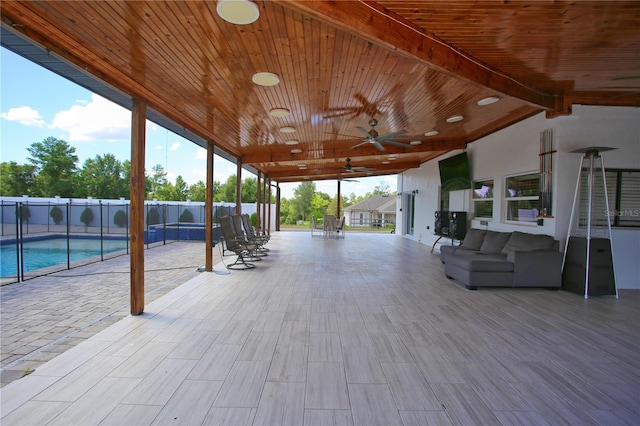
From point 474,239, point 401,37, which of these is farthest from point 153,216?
point 401,37

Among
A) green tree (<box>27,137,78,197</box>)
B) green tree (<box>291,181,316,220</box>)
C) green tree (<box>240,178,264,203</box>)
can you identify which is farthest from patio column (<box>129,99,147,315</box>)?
green tree (<box>291,181,316,220</box>)

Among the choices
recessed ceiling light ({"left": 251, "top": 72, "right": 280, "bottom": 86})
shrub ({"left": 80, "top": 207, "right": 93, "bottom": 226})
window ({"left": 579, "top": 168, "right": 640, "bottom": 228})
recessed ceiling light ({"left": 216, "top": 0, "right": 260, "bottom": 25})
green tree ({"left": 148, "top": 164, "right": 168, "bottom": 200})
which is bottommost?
shrub ({"left": 80, "top": 207, "right": 93, "bottom": 226})

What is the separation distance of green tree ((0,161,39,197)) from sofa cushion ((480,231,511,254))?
18439 millimetres

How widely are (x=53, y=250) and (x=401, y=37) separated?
12.3 metres

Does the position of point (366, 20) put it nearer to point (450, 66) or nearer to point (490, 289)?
point (450, 66)

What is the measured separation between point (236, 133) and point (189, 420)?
4935 millimetres

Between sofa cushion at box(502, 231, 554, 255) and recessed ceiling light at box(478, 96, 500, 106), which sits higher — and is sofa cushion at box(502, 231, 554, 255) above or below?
below

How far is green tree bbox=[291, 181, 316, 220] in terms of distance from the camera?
35.9 m

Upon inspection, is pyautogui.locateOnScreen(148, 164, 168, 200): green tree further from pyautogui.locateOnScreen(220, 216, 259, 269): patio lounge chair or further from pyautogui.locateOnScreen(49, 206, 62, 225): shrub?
pyautogui.locateOnScreen(220, 216, 259, 269): patio lounge chair

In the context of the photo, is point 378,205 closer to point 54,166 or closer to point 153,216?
point 153,216

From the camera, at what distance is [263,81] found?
328 cm

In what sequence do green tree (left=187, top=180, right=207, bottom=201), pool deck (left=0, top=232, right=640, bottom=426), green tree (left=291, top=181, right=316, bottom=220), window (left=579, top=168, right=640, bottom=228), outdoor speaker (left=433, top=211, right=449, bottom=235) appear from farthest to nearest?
green tree (left=291, top=181, right=316, bottom=220) < green tree (left=187, top=180, right=207, bottom=201) < outdoor speaker (left=433, top=211, right=449, bottom=235) < window (left=579, top=168, right=640, bottom=228) < pool deck (left=0, top=232, right=640, bottom=426)

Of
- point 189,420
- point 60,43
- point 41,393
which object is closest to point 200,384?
point 189,420

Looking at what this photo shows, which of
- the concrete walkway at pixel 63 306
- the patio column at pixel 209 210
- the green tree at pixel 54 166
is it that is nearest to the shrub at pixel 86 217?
the concrete walkway at pixel 63 306
